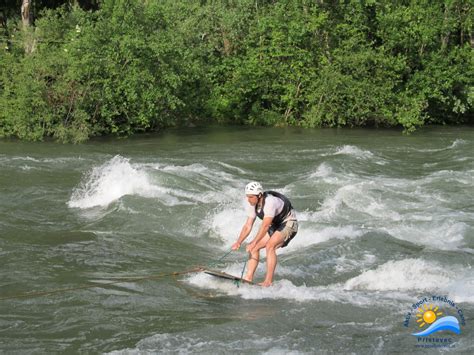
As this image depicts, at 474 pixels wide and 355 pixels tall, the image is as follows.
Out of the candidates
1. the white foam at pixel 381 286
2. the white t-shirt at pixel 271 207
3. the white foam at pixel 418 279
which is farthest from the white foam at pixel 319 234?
the white t-shirt at pixel 271 207

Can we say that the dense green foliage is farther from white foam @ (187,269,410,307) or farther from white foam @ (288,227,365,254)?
white foam @ (187,269,410,307)

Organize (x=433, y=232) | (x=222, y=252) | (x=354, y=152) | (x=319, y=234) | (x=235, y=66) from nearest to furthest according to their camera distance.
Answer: (x=222, y=252) → (x=319, y=234) → (x=433, y=232) → (x=354, y=152) → (x=235, y=66)

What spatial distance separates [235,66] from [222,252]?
21132 mm

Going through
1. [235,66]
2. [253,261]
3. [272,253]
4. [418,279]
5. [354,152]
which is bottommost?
[418,279]

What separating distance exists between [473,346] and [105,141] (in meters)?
19.6

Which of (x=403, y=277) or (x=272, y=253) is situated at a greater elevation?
(x=272, y=253)

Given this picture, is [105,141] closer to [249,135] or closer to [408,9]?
[249,135]

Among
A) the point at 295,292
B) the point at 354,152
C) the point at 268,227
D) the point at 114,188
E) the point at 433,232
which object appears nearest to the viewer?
the point at 295,292

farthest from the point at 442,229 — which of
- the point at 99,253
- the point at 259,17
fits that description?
the point at 259,17

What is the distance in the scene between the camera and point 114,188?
1619 cm

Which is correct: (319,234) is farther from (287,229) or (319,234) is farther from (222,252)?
(287,229)

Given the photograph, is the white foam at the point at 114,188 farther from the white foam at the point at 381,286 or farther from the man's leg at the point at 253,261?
the white foam at the point at 381,286

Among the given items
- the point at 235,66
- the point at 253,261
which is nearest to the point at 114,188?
the point at 253,261

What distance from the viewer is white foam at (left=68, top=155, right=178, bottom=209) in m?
15.7
